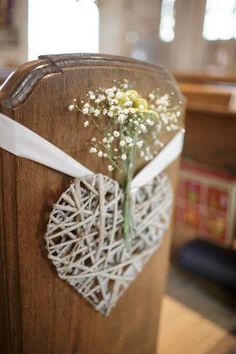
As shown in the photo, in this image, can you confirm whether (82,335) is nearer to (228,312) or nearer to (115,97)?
(115,97)

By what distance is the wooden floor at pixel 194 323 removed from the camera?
1.94m

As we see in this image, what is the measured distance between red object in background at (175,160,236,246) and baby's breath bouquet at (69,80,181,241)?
120 centimetres

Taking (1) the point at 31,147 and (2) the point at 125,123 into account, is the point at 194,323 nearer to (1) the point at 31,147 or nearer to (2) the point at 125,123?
(2) the point at 125,123

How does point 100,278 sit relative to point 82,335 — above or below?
above

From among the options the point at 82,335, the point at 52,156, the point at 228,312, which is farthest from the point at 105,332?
the point at 228,312

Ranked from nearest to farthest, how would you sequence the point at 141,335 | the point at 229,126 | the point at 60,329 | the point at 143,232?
the point at 60,329 < the point at 143,232 < the point at 141,335 < the point at 229,126

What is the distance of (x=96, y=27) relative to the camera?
1665 millimetres

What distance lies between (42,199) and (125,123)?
0.33 m

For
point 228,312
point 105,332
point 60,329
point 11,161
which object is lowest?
point 228,312

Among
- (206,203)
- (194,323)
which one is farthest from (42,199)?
(206,203)

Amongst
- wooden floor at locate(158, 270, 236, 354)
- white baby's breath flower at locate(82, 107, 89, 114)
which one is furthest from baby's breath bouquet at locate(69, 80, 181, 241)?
wooden floor at locate(158, 270, 236, 354)

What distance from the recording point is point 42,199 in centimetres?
104

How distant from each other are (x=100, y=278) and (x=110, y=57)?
689mm

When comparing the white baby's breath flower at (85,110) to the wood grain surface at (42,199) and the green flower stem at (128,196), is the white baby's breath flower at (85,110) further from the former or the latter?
the green flower stem at (128,196)
